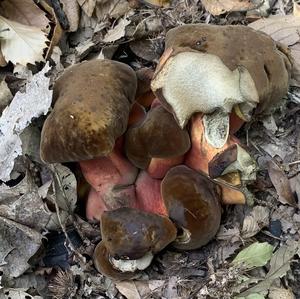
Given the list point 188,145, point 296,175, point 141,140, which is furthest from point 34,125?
point 296,175

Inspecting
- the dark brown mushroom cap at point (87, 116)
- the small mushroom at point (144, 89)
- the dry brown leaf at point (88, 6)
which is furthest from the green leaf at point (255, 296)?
the dry brown leaf at point (88, 6)

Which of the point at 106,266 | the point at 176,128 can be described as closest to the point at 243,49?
the point at 176,128

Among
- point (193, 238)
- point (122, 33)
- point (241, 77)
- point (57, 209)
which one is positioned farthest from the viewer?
point (122, 33)

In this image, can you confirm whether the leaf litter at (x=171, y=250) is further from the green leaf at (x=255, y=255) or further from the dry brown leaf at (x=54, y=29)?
the dry brown leaf at (x=54, y=29)

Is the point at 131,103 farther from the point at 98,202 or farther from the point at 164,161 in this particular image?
the point at 98,202

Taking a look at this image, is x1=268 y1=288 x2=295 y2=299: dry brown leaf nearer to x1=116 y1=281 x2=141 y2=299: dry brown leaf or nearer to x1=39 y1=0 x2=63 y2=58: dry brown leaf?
x1=116 y1=281 x2=141 y2=299: dry brown leaf

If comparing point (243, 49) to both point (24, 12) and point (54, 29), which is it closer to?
point (54, 29)
